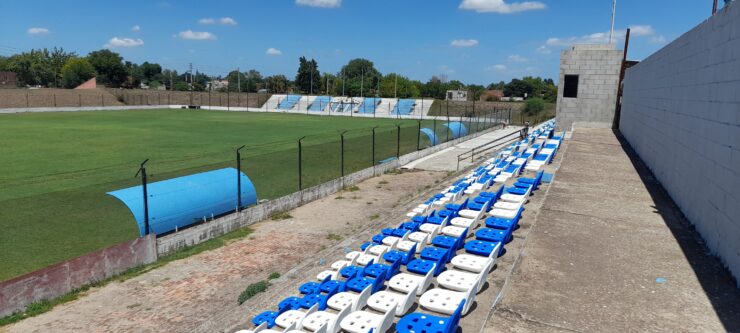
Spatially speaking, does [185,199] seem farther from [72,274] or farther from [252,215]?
[72,274]

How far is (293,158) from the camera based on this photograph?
78.6 feet

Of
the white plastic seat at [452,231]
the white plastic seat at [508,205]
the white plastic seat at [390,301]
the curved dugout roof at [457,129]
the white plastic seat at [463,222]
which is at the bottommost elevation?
the white plastic seat at [390,301]

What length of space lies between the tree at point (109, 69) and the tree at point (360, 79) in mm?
58598

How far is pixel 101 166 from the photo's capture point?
22.0m

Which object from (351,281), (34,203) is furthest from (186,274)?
(34,203)

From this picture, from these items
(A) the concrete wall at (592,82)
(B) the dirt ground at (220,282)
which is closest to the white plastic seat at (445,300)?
(B) the dirt ground at (220,282)

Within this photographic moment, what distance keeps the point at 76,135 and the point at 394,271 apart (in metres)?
34.5

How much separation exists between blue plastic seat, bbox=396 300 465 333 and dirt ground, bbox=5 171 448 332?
9.64ft

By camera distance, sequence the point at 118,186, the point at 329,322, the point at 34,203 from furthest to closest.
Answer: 1. the point at 118,186
2. the point at 34,203
3. the point at 329,322

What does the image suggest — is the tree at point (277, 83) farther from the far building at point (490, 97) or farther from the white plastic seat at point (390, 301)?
the white plastic seat at point (390, 301)

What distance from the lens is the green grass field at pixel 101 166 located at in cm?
1165

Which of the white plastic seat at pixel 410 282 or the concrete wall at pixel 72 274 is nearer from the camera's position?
the white plastic seat at pixel 410 282

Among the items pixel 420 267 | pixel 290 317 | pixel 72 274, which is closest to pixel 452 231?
pixel 420 267

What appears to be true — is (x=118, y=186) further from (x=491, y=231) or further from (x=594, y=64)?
(x=594, y=64)
